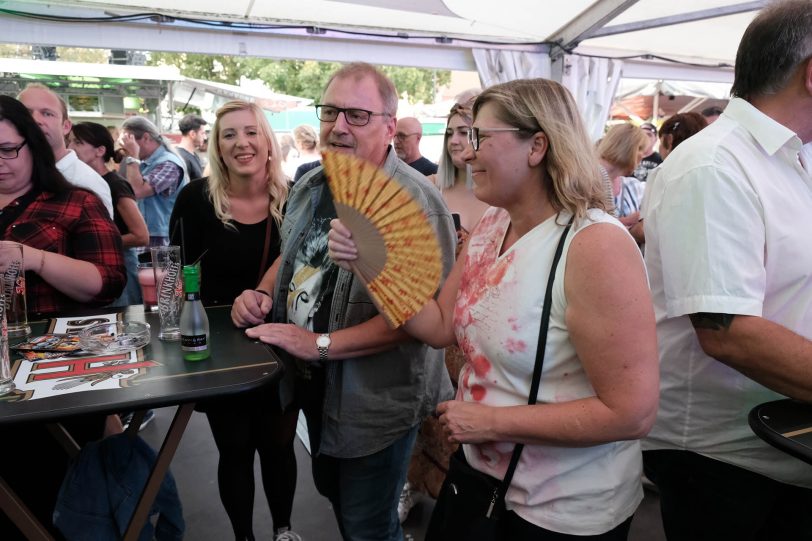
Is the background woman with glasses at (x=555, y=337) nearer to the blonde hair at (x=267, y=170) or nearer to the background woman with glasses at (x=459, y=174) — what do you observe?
the blonde hair at (x=267, y=170)

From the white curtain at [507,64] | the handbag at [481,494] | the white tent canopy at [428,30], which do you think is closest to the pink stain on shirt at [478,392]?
the handbag at [481,494]

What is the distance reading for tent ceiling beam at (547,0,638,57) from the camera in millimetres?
4245

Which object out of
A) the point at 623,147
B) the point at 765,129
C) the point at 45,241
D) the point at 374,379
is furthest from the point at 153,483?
the point at 623,147

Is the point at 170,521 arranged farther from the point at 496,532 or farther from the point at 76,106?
the point at 76,106

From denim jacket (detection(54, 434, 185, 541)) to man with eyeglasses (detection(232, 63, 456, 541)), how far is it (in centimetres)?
51

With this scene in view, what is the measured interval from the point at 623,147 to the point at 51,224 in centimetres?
344

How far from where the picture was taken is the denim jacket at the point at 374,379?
1.61 m

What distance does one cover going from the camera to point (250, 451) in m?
2.14

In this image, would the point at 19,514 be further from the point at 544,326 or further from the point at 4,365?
the point at 544,326

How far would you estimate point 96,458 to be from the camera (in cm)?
172

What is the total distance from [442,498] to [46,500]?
1.62 metres

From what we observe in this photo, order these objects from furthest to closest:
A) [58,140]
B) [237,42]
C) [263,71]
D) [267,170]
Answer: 1. [263,71]
2. [237,42]
3. [58,140]
4. [267,170]

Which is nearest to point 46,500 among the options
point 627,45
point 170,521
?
point 170,521

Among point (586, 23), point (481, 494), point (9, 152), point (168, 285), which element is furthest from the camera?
point (586, 23)
